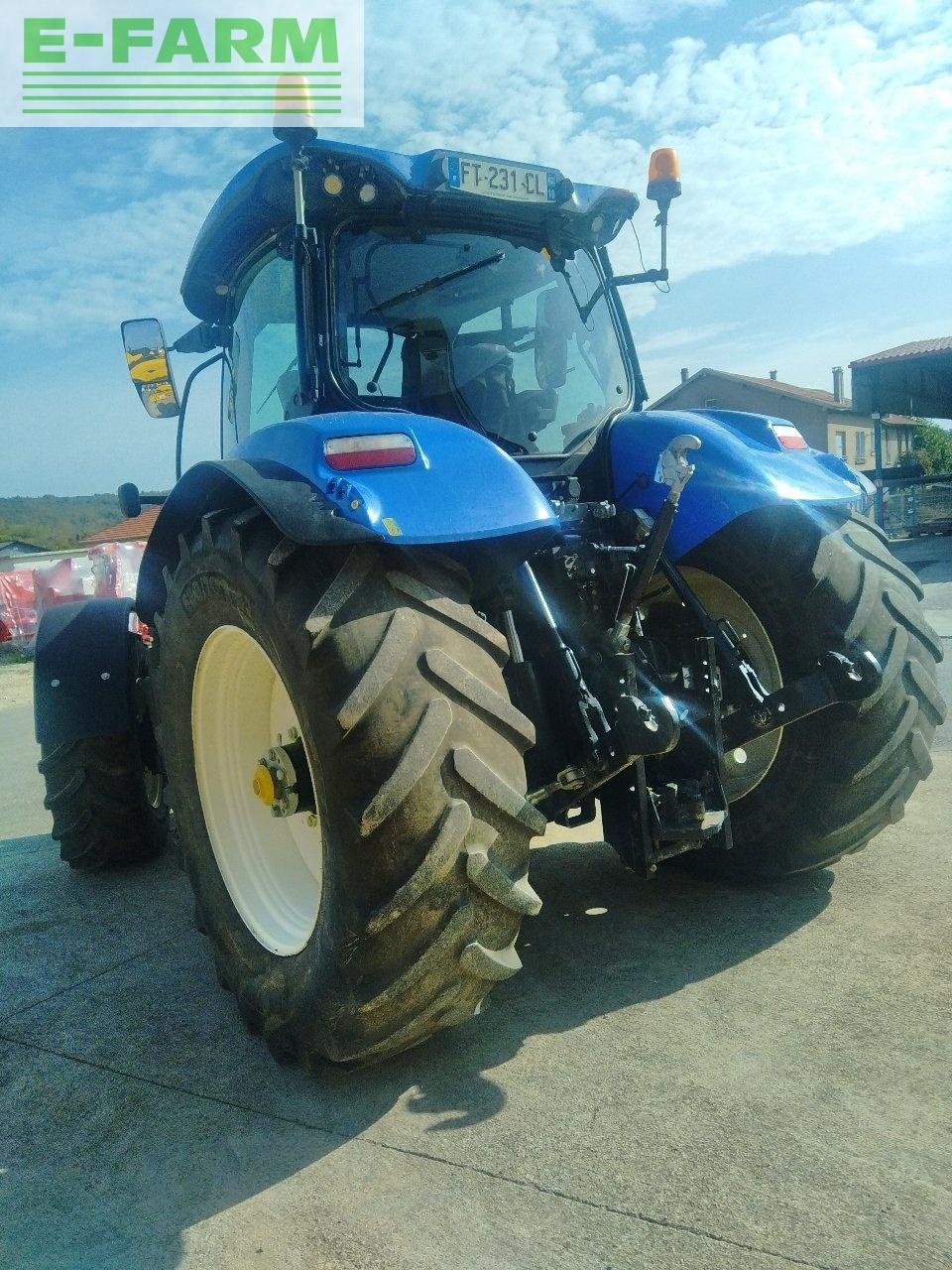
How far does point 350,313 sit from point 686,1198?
2.38 meters

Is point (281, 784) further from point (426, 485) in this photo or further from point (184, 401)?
point (184, 401)

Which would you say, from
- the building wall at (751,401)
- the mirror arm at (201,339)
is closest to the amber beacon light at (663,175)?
the mirror arm at (201,339)

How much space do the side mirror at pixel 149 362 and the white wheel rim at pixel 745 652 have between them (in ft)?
7.22

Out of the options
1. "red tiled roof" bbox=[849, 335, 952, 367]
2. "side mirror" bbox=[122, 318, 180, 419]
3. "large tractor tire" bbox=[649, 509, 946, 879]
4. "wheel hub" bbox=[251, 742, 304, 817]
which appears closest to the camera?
"wheel hub" bbox=[251, 742, 304, 817]

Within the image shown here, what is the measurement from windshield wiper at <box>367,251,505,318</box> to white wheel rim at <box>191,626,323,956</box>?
1127 millimetres

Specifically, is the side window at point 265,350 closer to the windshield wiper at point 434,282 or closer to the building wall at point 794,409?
the windshield wiper at point 434,282

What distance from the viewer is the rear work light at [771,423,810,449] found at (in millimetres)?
2883

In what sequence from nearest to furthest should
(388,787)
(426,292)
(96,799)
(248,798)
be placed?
(388,787) < (248,798) < (426,292) < (96,799)

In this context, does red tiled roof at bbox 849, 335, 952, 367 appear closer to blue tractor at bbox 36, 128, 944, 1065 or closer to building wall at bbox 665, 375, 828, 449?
building wall at bbox 665, 375, 828, 449

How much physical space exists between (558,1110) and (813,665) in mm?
1390

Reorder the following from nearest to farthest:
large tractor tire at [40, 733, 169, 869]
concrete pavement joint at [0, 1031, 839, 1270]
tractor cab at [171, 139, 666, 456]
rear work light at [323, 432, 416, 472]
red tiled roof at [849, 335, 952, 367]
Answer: concrete pavement joint at [0, 1031, 839, 1270], rear work light at [323, 432, 416, 472], tractor cab at [171, 139, 666, 456], large tractor tire at [40, 733, 169, 869], red tiled roof at [849, 335, 952, 367]

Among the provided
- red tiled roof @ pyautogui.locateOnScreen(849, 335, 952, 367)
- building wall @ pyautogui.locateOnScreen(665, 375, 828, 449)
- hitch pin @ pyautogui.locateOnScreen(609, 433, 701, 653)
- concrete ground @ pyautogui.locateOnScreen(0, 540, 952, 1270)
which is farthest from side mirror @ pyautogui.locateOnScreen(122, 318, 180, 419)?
building wall @ pyautogui.locateOnScreen(665, 375, 828, 449)

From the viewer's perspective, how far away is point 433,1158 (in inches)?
76.6

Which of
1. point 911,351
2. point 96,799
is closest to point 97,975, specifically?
point 96,799
